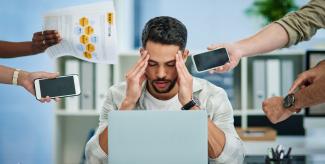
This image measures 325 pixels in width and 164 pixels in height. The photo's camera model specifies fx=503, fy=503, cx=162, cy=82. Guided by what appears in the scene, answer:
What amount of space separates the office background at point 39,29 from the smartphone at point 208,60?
2.29 feet

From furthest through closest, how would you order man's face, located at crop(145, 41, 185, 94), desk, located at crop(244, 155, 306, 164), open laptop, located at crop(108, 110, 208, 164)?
desk, located at crop(244, 155, 306, 164), man's face, located at crop(145, 41, 185, 94), open laptop, located at crop(108, 110, 208, 164)

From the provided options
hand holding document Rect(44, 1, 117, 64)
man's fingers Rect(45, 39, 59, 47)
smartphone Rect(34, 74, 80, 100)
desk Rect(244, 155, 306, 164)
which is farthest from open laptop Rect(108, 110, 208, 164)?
desk Rect(244, 155, 306, 164)

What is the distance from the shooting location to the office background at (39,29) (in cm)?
186

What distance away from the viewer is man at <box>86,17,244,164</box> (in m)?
1.53

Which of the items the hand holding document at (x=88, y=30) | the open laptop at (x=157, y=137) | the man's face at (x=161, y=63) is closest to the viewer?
the open laptop at (x=157, y=137)

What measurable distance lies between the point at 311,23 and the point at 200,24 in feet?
6.15

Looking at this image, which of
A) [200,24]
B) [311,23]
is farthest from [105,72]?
[311,23]

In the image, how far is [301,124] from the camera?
3.06m

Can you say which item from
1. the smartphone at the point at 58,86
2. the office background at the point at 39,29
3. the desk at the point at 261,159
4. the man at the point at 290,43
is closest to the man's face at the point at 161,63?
the man at the point at 290,43

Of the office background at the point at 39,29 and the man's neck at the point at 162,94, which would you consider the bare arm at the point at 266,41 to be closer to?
the man's neck at the point at 162,94

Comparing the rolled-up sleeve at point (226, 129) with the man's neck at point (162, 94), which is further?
the man's neck at point (162, 94)

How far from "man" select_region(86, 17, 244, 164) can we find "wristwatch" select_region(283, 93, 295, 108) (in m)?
0.21

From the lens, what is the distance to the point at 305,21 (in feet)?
4.73

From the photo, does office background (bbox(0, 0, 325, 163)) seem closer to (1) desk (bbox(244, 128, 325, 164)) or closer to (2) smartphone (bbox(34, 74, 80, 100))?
(2) smartphone (bbox(34, 74, 80, 100))
